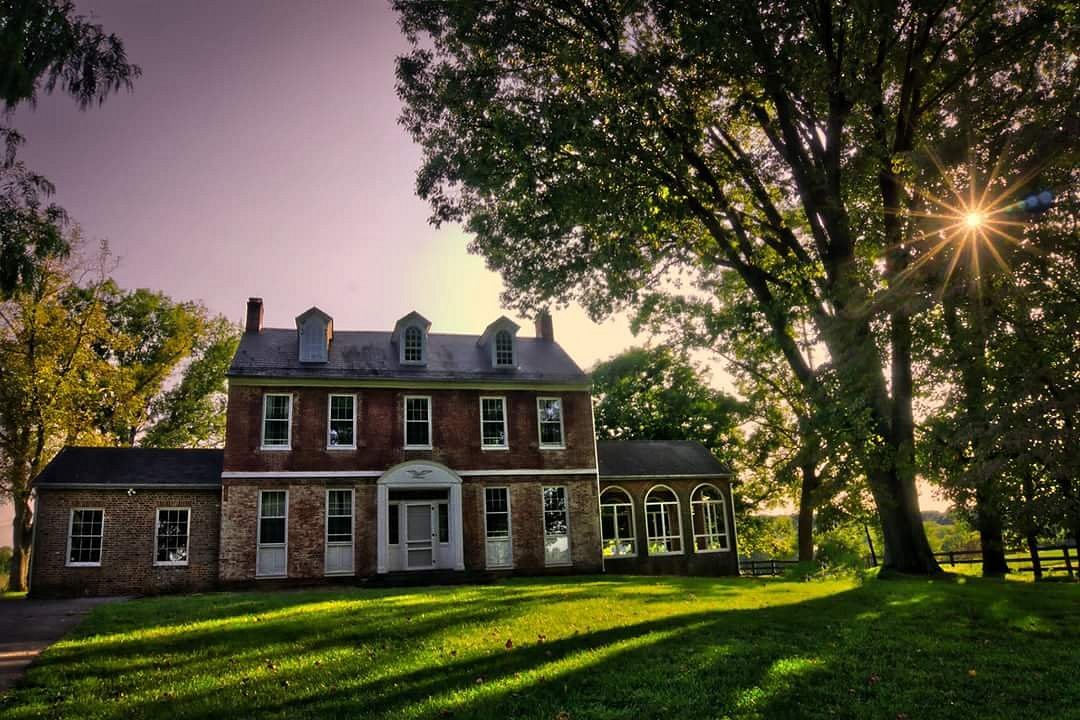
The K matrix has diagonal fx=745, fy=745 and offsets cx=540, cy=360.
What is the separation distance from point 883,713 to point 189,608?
1252 centimetres

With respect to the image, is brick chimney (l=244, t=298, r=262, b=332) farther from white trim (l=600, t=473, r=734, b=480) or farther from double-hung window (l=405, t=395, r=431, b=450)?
white trim (l=600, t=473, r=734, b=480)

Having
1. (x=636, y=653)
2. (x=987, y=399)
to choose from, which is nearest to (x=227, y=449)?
(x=636, y=653)

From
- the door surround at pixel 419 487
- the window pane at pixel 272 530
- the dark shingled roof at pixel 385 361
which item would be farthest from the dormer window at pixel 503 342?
the window pane at pixel 272 530

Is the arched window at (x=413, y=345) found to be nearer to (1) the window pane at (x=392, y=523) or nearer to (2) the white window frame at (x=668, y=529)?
(1) the window pane at (x=392, y=523)

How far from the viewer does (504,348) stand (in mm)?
27188

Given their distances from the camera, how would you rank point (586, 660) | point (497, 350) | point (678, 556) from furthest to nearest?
point (678, 556), point (497, 350), point (586, 660)

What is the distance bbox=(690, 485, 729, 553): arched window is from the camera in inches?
1149

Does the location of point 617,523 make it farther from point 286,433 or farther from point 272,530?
point 286,433

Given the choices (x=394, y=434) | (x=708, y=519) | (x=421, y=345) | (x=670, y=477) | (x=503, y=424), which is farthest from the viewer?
(x=708, y=519)

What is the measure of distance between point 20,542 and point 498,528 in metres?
21.0

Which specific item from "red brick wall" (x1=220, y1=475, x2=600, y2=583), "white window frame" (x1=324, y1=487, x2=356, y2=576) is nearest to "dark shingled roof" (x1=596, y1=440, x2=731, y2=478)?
"red brick wall" (x1=220, y1=475, x2=600, y2=583)

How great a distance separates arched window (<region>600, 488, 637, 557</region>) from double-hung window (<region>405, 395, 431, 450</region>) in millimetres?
7451

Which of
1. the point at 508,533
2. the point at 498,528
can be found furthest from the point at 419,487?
the point at 508,533

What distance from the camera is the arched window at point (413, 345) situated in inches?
1025
